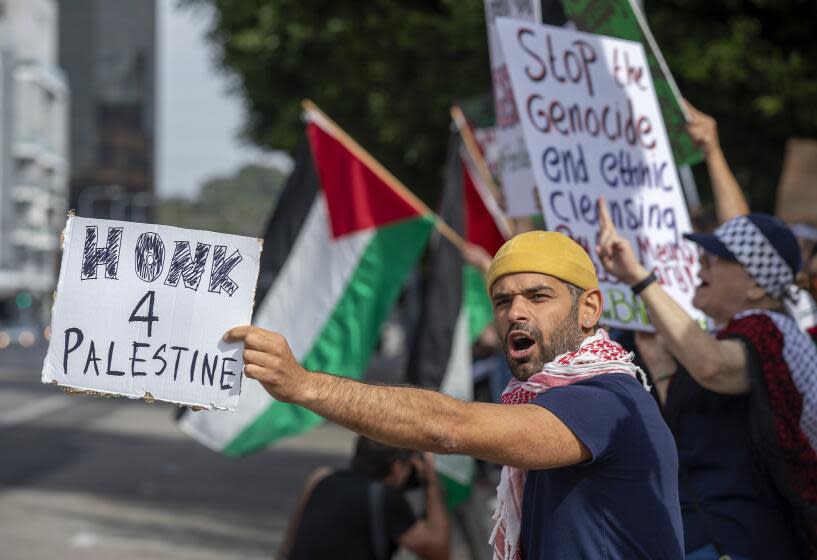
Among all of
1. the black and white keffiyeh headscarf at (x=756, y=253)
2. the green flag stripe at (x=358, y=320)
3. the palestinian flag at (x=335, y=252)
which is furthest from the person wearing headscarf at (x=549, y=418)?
the palestinian flag at (x=335, y=252)

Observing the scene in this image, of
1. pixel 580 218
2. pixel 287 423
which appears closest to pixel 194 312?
pixel 580 218

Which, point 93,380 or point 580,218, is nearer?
point 93,380

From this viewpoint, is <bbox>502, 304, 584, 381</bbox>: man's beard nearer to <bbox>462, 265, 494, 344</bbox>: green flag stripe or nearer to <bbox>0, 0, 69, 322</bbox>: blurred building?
<bbox>462, 265, 494, 344</bbox>: green flag stripe

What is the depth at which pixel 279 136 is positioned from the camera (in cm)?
2209

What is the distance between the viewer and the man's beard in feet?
9.89

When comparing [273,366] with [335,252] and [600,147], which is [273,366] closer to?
[600,147]

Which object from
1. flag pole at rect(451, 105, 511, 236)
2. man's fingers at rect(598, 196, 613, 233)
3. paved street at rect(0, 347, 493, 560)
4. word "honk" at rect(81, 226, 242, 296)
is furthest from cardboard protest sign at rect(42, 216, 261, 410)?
paved street at rect(0, 347, 493, 560)

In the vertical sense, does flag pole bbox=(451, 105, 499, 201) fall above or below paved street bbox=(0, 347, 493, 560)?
above

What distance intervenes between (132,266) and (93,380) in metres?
0.23

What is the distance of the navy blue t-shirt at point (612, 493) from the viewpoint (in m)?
2.86

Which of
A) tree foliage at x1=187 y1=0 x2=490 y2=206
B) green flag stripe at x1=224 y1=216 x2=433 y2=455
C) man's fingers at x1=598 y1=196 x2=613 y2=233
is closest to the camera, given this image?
man's fingers at x1=598 y1=196 x2=613 y2=233

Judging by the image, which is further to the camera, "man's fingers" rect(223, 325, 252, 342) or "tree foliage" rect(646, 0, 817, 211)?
"tree foliage" rect(646, 0, 817, 211)

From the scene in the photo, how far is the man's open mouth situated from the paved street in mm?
7202

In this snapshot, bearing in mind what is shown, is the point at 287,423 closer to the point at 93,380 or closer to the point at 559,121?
the point at 559,121
